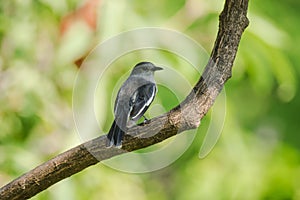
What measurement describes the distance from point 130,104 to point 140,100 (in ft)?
0.06

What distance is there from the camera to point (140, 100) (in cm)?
154

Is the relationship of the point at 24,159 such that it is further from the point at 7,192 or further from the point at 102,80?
the point at 7,192

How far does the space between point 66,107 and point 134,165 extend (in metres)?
0.33

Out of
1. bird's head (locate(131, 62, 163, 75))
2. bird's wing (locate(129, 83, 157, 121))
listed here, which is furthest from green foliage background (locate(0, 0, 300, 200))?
bird's wing (locate(129, 83, 157, 121))

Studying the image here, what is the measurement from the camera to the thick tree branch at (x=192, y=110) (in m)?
1.47

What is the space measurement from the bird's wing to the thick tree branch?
0.10 feet

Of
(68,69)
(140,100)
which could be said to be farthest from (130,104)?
(68,69)

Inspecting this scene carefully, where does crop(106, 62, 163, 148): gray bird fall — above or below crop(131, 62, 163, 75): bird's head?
below

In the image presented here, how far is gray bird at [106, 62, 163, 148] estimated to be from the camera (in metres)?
1.48

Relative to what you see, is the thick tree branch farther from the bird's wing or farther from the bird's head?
the bird's head

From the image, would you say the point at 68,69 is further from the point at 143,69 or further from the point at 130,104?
the point at 130,104

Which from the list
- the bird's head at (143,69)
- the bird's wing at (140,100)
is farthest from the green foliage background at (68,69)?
the bird's wing at (140,100)

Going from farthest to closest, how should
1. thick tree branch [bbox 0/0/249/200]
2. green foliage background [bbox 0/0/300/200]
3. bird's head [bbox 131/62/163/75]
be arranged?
green foliage background [bbox 0/0/300/200] → bird's head [bbox 131/62/163/75] → thick tree branch [bbox 0/0/249/200]

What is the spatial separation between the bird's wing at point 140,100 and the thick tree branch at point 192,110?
0.03 metres
